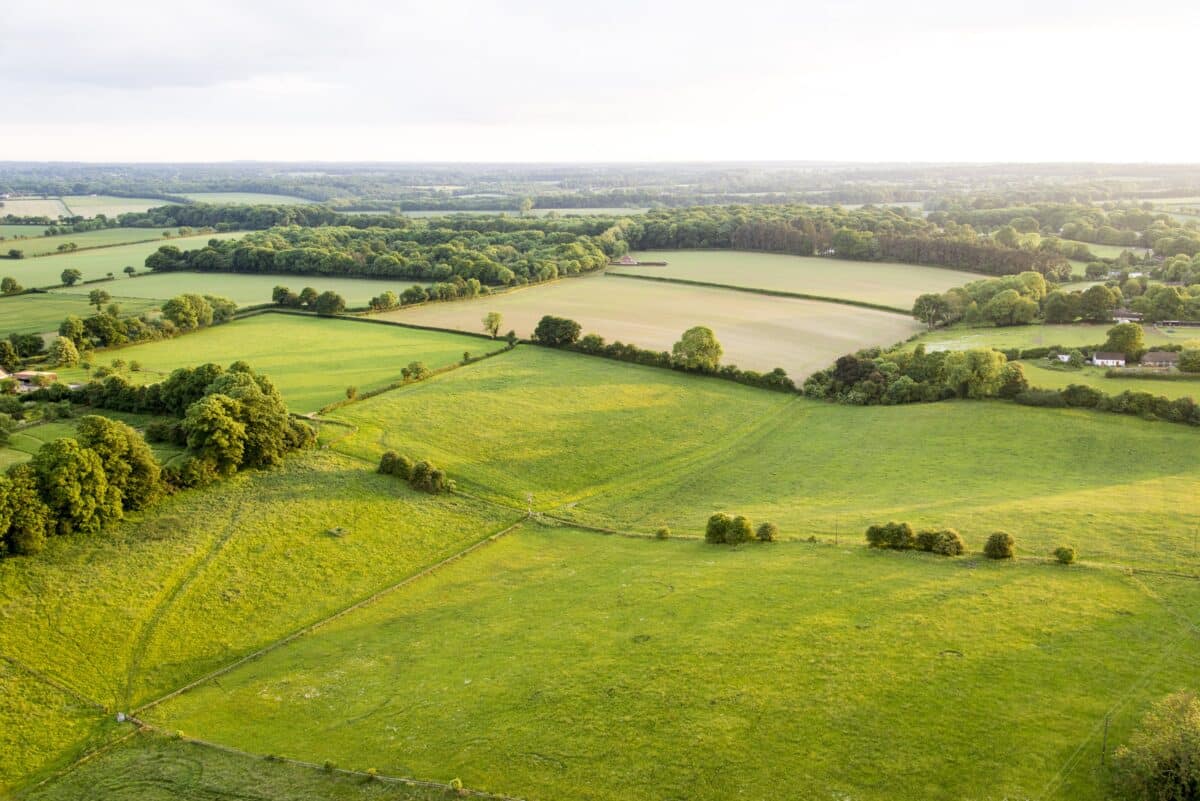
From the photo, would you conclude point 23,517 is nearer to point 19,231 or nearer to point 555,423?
point 555,423

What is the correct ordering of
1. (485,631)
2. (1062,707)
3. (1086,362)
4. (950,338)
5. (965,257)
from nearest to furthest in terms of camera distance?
(1062,707) < (485,631) < (1086,362) < (950,338) < (965,257)

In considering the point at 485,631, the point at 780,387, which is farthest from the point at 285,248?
the point at 485,631

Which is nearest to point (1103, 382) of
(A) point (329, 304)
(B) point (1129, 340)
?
(B) point (1129, 340)

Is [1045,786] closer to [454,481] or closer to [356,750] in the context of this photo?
[356,750]

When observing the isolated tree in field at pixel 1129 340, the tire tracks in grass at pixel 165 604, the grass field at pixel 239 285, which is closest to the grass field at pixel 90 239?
the grass field at pixel 239 285

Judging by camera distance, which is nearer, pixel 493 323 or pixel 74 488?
pixel 74 488

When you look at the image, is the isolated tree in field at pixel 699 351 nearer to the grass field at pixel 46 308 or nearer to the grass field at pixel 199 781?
the grass field at pixel 199 781

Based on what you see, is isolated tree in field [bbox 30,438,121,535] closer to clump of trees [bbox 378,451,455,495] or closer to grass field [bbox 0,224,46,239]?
clump of trees [bbox 378,451,455,495]
